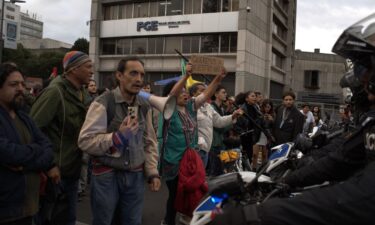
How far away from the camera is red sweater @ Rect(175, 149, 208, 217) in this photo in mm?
4297

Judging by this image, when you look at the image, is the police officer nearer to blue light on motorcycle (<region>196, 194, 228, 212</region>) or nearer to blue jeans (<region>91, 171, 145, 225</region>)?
blue light on motorcycle (<region>196, 194, 228, 212</region>)

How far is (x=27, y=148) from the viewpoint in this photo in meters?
2.83

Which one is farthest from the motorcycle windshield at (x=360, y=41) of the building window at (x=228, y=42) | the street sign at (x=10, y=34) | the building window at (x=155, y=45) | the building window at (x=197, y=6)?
the building window at (x=155, y=45)

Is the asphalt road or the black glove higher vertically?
the black glove

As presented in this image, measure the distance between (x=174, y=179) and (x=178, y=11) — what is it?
98.1 feet

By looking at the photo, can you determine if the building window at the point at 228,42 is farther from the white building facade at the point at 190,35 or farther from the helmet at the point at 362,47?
the helmet at the point at 362,47

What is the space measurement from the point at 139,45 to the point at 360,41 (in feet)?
113

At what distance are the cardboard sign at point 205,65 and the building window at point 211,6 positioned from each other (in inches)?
1085

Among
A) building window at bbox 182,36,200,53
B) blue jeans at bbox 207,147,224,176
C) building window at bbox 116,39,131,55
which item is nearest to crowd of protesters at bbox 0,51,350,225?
blue jeans at bbox 207,147,224,176

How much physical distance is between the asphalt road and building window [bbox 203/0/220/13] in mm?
26376

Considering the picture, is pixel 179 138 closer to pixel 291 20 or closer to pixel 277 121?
pixel 277 121

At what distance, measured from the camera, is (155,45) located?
113 ft

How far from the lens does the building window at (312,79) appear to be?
52719 mm

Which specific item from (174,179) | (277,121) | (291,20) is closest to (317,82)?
(291,20)
